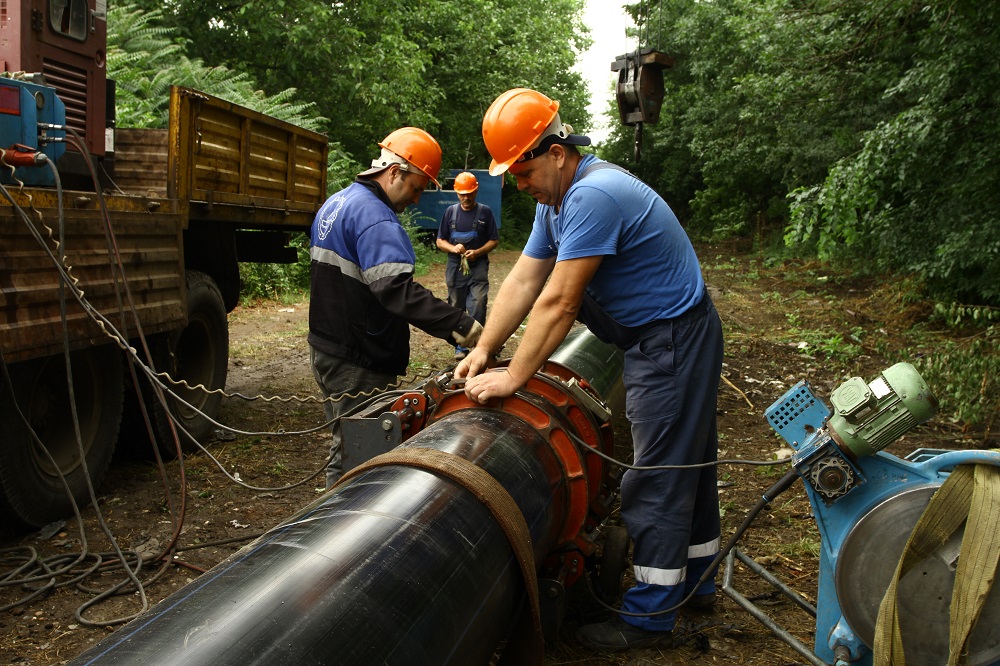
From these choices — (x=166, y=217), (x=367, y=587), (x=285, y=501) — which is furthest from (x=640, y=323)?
(x=166, y=217)

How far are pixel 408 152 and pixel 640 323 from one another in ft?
5.23

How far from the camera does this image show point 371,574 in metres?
1.82

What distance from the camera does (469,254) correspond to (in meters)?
9.59

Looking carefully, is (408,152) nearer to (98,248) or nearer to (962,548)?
(98,248)

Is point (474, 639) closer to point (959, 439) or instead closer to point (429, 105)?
point (959, 439)

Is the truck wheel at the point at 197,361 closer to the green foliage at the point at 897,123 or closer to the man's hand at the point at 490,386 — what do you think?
the man's hand at the point at 490,386

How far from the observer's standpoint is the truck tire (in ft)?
12.8

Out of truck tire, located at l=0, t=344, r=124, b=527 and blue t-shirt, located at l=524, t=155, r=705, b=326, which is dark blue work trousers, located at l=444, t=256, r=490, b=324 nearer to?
truck tire, located at l=0, t=344, r=124, b=527

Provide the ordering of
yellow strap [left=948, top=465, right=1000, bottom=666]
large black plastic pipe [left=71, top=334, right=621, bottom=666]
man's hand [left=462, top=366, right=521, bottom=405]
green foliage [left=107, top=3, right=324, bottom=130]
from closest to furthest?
large black plastic pipe [left=71, top=334, right=621, bottom=666] → yellow strap [left=948, top=465, right=1000, bottom=666] → man's hand [left=462, top=366, right=521, bottom=405] → green foliage [left=107, top=3, right=324, bottom=130]

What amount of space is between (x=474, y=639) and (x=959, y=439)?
17.6 ft

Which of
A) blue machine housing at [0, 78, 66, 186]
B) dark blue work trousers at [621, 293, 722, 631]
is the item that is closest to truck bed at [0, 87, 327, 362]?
blue machine housing at [0, 78, 66, 186]

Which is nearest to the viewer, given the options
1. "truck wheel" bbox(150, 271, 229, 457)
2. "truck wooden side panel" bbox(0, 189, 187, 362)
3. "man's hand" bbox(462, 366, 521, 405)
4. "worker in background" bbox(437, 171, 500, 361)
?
"man's hand" bbox(462, 366, 521, 405)

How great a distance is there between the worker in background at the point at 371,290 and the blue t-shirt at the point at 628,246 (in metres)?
0.85

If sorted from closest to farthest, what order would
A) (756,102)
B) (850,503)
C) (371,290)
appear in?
1. (850,503)
2. (371,290)
3. (756,102)
